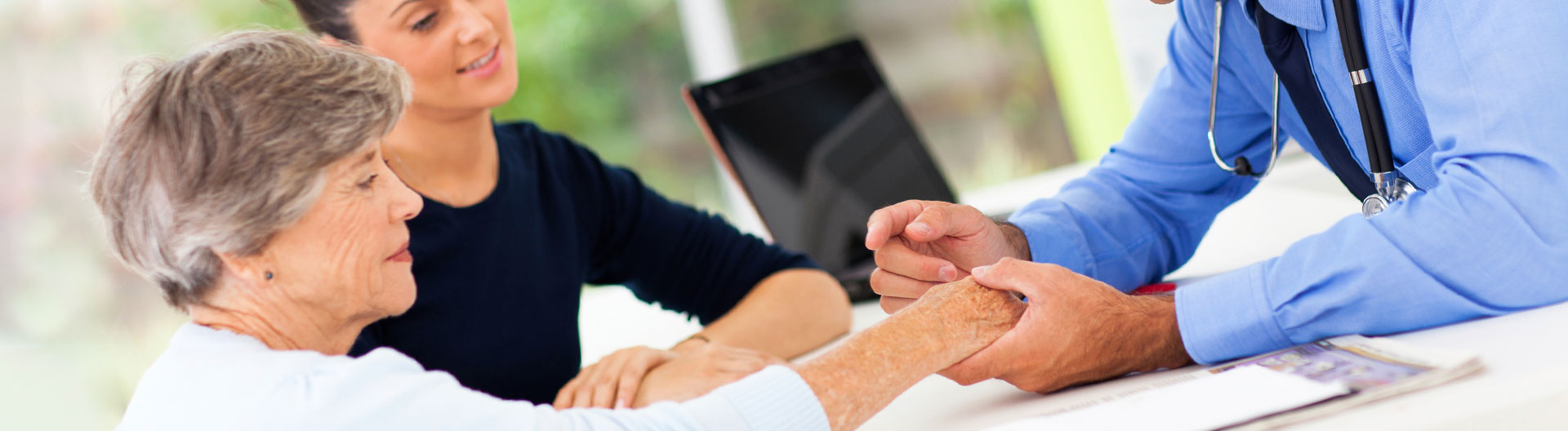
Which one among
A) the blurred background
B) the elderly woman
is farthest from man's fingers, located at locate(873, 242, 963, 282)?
the blurred background

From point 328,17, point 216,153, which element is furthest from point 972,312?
point 328,17

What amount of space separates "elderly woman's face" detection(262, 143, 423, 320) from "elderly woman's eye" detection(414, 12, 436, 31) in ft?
1.33

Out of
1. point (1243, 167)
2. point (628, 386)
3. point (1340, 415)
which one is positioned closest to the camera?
point (1340, 415)

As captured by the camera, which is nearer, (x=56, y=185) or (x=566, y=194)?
(x=566, y=194)

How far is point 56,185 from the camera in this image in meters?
3.33

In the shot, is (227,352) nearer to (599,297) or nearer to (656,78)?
(599,297)

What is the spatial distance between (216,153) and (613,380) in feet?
1.66

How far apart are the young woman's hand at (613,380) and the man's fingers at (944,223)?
33 cm

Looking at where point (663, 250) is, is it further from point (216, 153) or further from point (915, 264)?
point (216, 153)

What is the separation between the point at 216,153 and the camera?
2.78 ft

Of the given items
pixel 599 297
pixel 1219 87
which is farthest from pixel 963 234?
pixel 599 297

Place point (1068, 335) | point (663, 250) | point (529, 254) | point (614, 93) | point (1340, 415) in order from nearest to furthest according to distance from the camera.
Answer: point (1340, 415)
point (1068, 335)
point (529, 254)
point (663, 250)
point (614, 93)

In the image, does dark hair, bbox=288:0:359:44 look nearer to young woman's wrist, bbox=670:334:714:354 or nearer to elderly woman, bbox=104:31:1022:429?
elderly woman, bbox=104:31:1022:429

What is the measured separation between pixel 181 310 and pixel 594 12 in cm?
319
